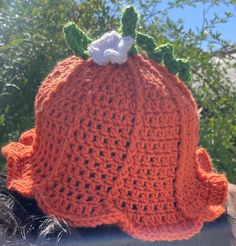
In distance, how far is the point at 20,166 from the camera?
141 cm

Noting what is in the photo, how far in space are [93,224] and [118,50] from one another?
0.38 metres

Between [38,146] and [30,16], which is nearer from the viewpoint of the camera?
[38,146]

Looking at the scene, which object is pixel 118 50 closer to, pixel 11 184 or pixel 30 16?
pixel 11 184

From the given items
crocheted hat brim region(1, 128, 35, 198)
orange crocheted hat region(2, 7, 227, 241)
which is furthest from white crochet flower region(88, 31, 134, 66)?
crocheted hat brim region(1, 128, 35, 198)

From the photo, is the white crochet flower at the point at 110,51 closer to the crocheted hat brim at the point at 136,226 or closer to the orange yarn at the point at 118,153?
the orange yarn at the point at 118,153

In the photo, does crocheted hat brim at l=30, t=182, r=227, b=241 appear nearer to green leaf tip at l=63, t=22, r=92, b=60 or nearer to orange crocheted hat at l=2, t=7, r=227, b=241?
orange crocheted hat at l=2, t=7, r=227, b=241

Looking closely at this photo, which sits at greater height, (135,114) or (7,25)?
(7,25)

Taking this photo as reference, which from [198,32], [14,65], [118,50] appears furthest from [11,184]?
[198,32]

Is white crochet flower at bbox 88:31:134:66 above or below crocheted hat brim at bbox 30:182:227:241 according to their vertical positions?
above

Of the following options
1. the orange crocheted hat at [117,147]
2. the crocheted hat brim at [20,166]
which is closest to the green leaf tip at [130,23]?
the orange crocheted hat at [117,147]

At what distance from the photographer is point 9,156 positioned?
1426 millimetres

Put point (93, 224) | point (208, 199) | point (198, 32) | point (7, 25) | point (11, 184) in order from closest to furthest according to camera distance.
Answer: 1. point (93, 224)
2. point (11, 184)
3. point (208, 199)
4. point (7, 25)
5. point (198, 32)

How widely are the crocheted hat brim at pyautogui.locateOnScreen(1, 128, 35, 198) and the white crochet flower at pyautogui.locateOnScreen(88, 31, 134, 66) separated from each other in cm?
28

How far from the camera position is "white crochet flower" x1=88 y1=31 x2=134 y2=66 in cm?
132
